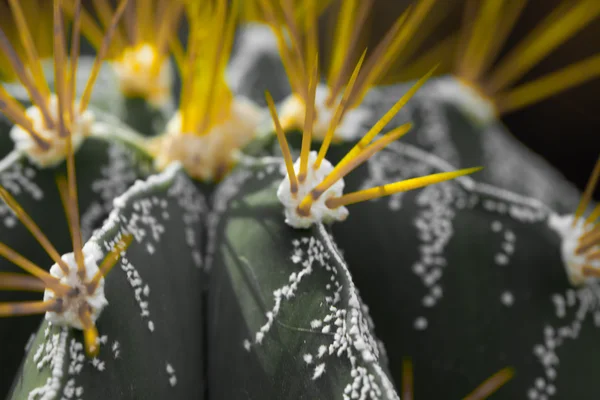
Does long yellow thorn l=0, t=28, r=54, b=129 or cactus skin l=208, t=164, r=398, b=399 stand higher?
long yellow thorn l=0, t=28, r=54, b=129

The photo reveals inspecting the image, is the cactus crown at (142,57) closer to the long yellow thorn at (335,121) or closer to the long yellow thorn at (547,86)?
the long yellow thorn at (335,121)

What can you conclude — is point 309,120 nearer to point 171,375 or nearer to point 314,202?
point 314,202

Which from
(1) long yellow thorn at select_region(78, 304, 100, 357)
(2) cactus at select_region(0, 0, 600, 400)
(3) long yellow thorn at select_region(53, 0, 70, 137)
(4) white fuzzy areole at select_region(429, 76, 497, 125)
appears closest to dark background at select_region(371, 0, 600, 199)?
(4) white fuzzy areole at select_region(429, 76, 497, 125)

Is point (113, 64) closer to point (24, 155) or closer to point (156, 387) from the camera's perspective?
point (24, 155)

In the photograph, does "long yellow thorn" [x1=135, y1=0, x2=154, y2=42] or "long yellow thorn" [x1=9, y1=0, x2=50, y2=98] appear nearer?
"long yellow thorn" [x1=9, y1=0, x2=50, y2=98]

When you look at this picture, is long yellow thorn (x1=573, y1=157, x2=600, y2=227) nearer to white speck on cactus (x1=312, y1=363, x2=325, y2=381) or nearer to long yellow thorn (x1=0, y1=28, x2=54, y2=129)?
white speck on cactus (x1=312, y1=363, x2=325, y2=381)

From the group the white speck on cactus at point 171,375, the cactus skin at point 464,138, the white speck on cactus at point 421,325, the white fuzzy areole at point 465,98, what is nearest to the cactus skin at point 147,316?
the white speck on cactus at point 171,375
